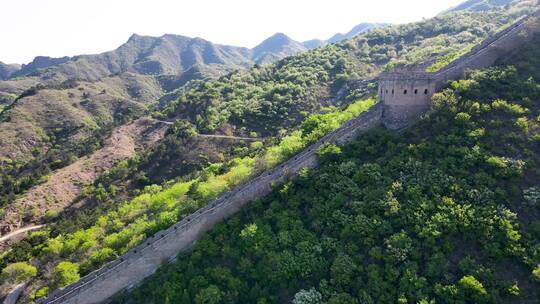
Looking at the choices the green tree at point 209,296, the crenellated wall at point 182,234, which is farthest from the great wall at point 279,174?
the green tree at point 209,296

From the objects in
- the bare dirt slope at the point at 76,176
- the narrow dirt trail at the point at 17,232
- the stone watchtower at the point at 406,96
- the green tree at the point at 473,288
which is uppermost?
the stone watchtower at the point at 406,96

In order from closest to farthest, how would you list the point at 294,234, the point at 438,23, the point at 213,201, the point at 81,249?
the point at 294,234
the point at 213,201
the point at 81,249
the point at 438,23

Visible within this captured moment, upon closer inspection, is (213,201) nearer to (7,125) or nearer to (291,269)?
(291,269)

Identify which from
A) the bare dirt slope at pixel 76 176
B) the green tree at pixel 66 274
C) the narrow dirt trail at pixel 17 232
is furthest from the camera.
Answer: the bare dirt slope at pixel 76 176

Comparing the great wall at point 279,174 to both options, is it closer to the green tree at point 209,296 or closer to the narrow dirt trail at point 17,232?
the green tree at point 209,296

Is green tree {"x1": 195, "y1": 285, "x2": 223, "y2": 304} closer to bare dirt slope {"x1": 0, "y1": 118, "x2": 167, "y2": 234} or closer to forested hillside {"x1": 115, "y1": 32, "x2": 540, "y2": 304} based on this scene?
forested hillside {"x1": 115, "y1": 32, "x2": 540, "y2": 304}

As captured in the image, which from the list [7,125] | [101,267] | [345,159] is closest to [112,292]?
[101,267]

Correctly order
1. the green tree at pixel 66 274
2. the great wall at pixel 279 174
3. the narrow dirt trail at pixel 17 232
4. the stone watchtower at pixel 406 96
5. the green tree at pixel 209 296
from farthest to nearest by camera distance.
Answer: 1. the narrow dirt trail at pixel 17 232
2. the stone watchtower at pixel 406 96
3. the green tree at pixel 66 274
4. the great wall at pixel 279 174
5. the green tree at pixel 209 296
